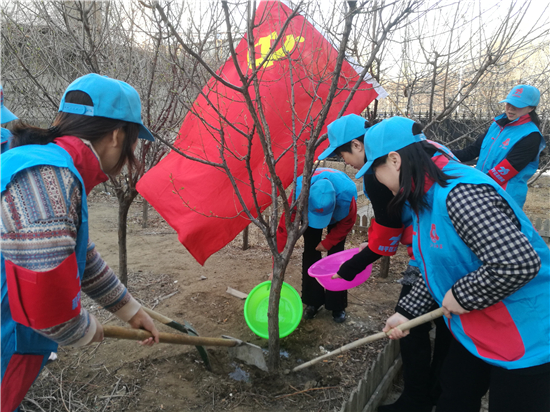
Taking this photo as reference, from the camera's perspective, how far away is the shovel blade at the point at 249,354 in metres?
2.75

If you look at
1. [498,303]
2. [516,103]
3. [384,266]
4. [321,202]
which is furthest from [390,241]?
[516,103]

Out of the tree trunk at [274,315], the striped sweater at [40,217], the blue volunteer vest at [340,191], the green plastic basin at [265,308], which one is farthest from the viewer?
the blue volunteer vest at [340,191]

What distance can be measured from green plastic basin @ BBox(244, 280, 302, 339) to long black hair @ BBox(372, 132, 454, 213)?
68.1 inches

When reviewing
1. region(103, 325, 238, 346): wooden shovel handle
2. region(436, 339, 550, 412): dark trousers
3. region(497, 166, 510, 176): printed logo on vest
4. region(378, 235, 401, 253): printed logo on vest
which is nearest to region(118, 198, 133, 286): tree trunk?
region(103, 325, 238, 346): wooden shovel handle

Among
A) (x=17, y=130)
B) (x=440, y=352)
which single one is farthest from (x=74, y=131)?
(x=440, y=352)

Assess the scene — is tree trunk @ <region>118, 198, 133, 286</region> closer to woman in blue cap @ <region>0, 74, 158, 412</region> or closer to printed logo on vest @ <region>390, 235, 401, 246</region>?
woman in blue cap @ <region>0, 74, 158, 412</region>

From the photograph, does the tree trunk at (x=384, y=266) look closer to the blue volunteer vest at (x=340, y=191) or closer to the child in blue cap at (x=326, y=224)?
the child in blue cap at (x=326, y=224)

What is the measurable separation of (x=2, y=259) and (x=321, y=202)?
2.30 meters

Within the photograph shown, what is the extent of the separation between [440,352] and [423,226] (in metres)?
1.51

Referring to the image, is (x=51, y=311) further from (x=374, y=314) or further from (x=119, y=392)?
(x=374, y=314)

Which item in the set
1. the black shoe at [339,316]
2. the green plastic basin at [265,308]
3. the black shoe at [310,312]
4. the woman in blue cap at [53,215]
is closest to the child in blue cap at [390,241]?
the green plastic basin at [265,308]

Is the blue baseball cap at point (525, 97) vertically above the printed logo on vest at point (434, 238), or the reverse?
the blue baseball cap at point (525, 97)

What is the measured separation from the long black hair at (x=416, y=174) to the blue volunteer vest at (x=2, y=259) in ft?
4.19

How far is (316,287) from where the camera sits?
3.51 m
